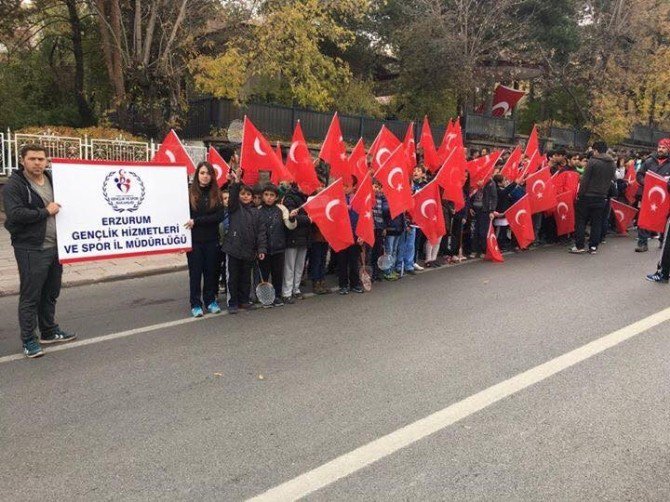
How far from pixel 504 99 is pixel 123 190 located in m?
29.3

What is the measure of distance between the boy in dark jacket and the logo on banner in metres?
1.00

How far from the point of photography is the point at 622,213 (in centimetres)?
1299

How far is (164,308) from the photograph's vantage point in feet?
21.9

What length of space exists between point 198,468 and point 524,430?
2023mm

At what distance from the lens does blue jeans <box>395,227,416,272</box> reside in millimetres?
8492

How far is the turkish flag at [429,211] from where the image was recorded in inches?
336

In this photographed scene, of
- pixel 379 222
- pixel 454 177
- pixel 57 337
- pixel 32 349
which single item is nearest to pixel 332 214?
pixel 379 222

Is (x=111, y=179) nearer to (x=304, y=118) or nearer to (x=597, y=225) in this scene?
(x=597, y=225)

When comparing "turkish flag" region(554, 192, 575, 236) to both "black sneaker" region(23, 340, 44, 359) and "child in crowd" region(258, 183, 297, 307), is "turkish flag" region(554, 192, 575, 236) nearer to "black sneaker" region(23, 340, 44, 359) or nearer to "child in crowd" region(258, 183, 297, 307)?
"child in crowd" region(258, 183, 297, 307)

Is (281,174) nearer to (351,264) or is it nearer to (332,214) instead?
(332,214)

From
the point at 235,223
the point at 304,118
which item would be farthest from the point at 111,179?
the point at 304,118

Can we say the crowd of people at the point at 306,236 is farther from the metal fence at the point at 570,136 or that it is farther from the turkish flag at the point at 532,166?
the metal fence at the point at 570,136

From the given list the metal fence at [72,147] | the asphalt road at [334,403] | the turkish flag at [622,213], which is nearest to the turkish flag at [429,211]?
the asphalt road at [334,403]

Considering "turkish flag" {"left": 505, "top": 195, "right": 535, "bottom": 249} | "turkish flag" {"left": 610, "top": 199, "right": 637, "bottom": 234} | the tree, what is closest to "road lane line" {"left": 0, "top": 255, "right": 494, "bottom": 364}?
"turkish flag" {"left": 505, "top": 195, "right": 535, "bottom": 249}
